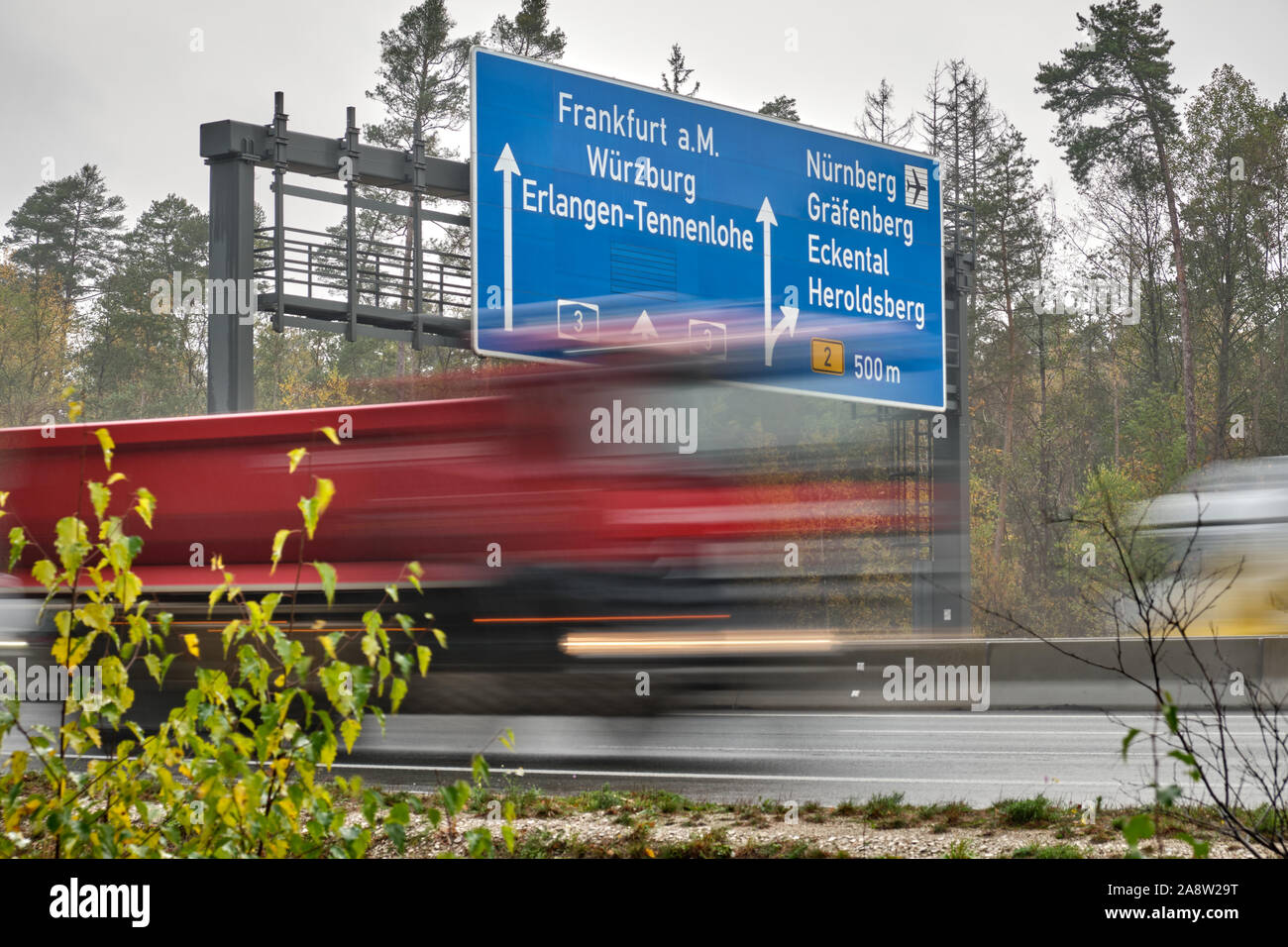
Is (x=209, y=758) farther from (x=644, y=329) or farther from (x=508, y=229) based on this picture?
(x=508, y=229)

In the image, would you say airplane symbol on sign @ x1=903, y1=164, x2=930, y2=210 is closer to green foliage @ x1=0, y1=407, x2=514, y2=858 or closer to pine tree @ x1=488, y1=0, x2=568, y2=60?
green foliage @ x1=0, y1=407, x2=514, y2=858

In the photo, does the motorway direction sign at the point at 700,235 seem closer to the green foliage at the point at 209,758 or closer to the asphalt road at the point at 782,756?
the asphalt road at the point at 782,756

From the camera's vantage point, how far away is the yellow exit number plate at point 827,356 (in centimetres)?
1438

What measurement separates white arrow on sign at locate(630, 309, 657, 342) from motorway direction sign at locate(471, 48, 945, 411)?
2cm

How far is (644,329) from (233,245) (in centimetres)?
560

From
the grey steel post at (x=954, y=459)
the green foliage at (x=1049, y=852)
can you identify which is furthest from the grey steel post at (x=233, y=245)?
the green foliage at (x=1049, y=852)

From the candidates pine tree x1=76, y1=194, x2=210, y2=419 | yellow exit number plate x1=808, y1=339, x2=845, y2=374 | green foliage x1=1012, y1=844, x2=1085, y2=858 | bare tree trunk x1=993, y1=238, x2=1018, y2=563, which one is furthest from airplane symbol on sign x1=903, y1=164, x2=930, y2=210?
pine tree x1=76, y1=194, x2=210, y2=419

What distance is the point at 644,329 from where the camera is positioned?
10.1 metres

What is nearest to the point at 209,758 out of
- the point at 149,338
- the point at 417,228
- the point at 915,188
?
the point at 417,228

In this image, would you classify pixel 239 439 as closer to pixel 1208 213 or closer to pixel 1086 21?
pixel 1086 21

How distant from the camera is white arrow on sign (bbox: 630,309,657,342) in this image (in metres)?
9.87

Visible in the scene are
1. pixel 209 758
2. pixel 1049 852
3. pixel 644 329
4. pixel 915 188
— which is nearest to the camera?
pixel 209 758

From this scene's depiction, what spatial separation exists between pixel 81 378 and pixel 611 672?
1924 inches
